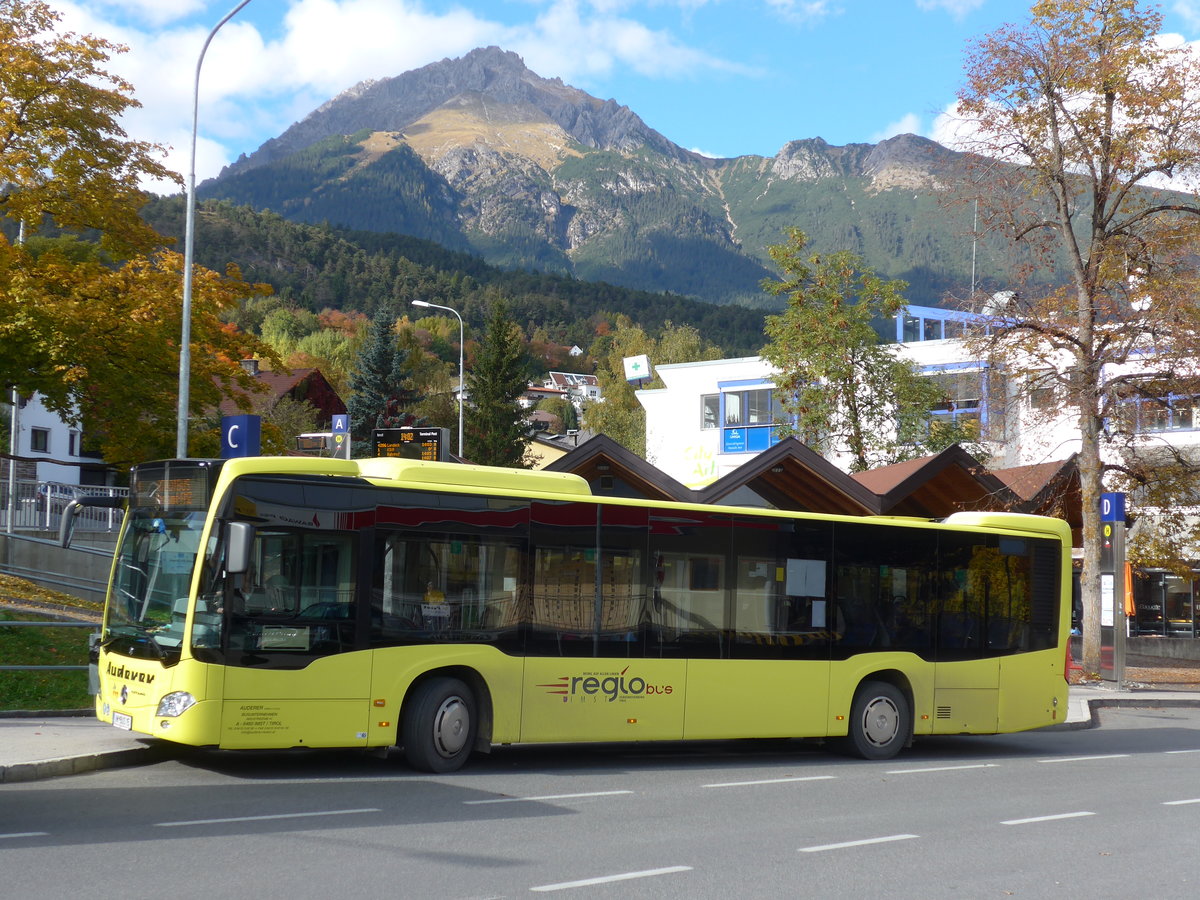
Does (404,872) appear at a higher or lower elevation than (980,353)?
lower

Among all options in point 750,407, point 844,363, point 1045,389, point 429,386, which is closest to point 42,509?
point 1045,389

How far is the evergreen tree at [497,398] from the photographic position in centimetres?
7256

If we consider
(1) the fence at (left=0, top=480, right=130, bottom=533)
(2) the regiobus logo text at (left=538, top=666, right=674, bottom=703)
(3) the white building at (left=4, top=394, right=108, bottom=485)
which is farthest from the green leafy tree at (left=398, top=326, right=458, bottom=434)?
(2) the regiobus logo text at (left=538, top=666, right=674, bottom=703)

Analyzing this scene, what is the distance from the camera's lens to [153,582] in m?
11.6

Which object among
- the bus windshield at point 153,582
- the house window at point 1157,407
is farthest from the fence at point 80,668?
the house window at point 1157,407

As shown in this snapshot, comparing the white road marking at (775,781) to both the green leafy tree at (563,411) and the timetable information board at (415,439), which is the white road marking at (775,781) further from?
the green leafy tree at (563,411)

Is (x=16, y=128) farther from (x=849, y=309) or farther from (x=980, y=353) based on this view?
(x=849, y=309)

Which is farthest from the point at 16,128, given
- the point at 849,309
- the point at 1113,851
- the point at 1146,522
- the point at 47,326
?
the point at 1146,522

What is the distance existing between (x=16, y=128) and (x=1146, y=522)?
96.8ft

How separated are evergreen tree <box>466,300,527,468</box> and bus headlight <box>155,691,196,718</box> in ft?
200

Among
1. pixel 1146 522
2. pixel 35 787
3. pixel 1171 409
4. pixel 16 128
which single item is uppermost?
pixel 16 128

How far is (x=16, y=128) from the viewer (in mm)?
24234

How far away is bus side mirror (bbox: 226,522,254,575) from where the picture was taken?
1088 centimetres

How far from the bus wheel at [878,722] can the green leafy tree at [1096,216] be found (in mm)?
14741
